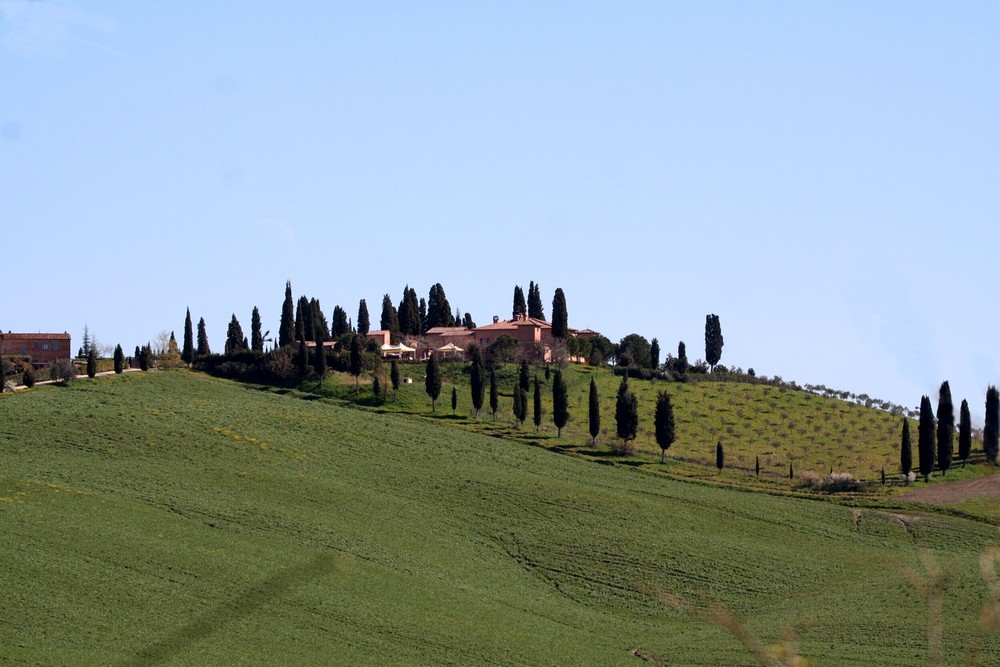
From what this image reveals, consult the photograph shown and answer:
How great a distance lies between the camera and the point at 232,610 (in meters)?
41.4

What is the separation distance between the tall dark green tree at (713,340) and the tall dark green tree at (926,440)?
50.4 meters

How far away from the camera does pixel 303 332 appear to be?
111 m

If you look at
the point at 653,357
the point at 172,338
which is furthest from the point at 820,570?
the point at 172,338

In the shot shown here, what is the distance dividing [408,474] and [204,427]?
49.3ft

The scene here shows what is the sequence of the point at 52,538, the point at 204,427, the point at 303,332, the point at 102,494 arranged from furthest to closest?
1. the point at 303,332
2. the point at 204,427
3. the point at 102,494
4. the point at 52,538

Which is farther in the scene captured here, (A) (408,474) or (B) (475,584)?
(A) (408,474)

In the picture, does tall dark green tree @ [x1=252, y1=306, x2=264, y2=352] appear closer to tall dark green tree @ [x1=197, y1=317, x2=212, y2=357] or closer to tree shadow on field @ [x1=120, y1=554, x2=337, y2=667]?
tall dark green tree @ [x1=197, y1=317, x2=212, y2=357]

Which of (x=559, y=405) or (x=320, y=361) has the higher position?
(x=320, y=361)

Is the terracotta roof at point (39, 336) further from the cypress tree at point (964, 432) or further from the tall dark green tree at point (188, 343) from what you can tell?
the cypress tree at point (964, 432)

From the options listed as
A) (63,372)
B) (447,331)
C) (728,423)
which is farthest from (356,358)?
(728,423)

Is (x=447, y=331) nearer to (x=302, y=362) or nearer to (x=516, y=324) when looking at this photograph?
(x=516, y=324)

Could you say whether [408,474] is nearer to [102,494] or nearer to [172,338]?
[102,494]

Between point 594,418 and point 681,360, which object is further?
point 681,360

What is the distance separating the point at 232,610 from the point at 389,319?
86779mm
